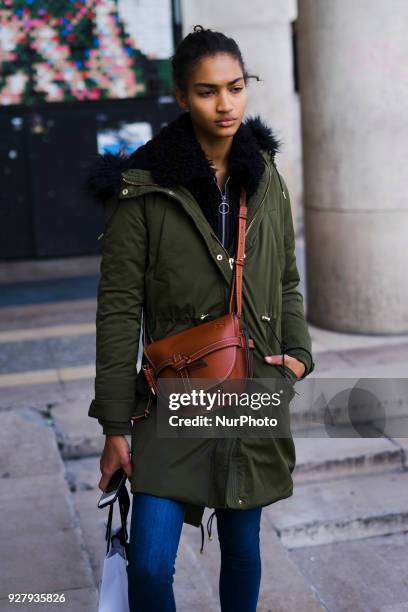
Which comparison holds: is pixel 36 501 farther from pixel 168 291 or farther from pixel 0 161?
pixel 0 161

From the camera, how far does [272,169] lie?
244cm

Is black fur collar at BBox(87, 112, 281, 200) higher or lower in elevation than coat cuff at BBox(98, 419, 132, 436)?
higher

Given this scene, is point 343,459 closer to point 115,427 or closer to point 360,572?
point 360,572

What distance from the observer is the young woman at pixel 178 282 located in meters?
2.21

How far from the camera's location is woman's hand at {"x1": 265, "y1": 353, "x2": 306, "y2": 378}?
7.65 feet

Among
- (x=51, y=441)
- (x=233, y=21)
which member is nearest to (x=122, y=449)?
(x=51, y=441)

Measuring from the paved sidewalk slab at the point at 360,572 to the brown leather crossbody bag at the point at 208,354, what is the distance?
5.06 ft

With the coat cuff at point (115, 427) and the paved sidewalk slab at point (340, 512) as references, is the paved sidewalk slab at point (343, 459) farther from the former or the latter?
the coat cuff at point (115, 427)

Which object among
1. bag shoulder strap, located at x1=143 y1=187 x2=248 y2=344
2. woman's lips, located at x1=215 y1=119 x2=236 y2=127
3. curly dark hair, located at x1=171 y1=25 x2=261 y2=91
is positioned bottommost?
bag shoulder strap, located at x1=143 y1=187 x2=248 y2=344

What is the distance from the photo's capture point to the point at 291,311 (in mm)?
2562

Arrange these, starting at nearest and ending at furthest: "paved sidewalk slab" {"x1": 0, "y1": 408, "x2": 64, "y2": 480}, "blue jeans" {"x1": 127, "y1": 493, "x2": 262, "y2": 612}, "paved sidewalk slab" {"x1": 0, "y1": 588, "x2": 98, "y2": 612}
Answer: "blue jeans" {"x1": 127, "y1": 493, "x2": 262, "y2": 612}
"paved sidewalk slab" {"x1": 0, "y1": 588, "x2": 98, "y2": 612}
"paved sidewalk slab" {"x1": 0, "y1": 408, "x2": 64, "y2": 480}

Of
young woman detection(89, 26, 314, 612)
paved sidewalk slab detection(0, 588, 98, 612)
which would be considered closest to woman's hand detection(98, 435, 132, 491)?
young woman detection(89, 26, 314, 612)

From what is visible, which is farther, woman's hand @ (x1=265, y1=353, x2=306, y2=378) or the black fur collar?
woman's hand @ (x1=265, y1=353, x2=306, y2=378)

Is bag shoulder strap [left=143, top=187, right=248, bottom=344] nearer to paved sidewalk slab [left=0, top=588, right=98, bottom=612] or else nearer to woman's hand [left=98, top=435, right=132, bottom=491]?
woman's hand [left=98, top=435, right=132, bottom=491]
